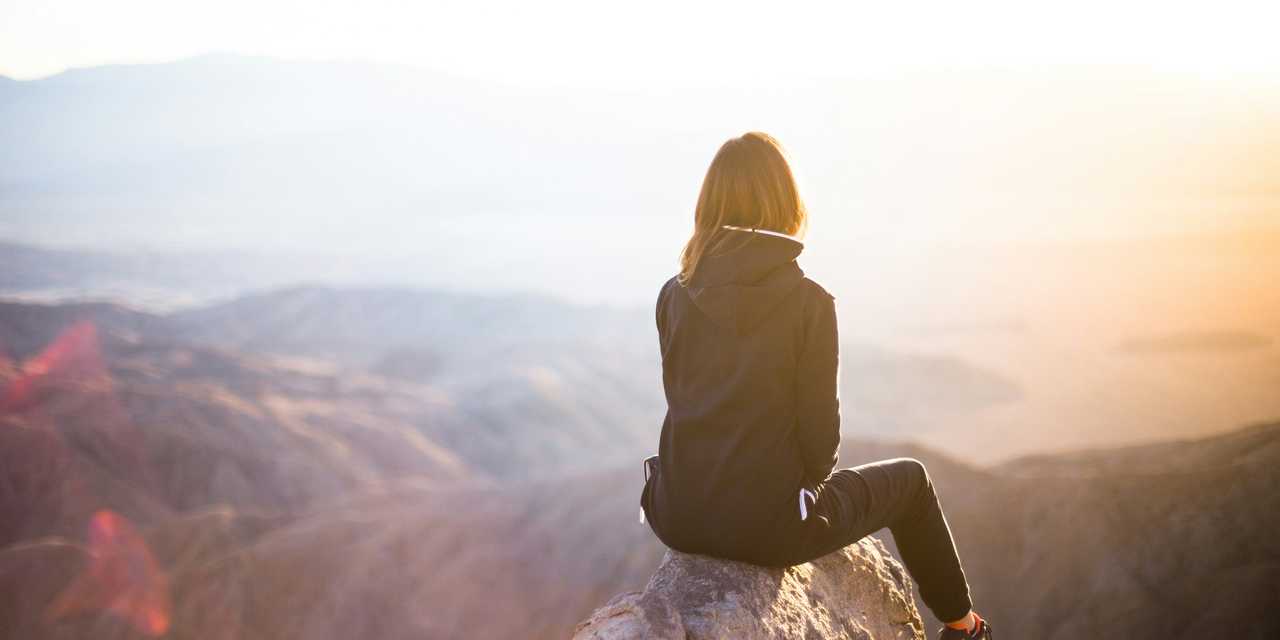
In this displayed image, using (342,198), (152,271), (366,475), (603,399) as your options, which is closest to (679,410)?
(366,475)

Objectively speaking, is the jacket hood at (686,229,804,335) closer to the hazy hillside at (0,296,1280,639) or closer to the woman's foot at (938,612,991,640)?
the woman's foot at (938,612,991,640)

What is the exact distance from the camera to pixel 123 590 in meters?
21.4

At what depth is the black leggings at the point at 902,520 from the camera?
325cm

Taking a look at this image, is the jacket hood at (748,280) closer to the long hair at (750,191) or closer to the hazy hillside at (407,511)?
the long hair at (750,191)

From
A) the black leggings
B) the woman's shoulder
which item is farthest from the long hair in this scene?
the black leggings

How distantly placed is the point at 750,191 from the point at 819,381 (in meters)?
0.67

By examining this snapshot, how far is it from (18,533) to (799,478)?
4080 centimetres

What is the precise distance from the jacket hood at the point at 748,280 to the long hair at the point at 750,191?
84 mm

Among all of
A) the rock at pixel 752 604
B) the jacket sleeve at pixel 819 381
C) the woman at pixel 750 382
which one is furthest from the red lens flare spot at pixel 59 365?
the jacket sleeve at pixel 819 381

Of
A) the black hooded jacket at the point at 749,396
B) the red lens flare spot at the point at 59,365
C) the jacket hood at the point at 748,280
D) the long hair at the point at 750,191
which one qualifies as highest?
the long hair at the point at 750,191

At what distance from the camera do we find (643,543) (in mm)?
20219

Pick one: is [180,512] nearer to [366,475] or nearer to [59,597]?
[366,475]

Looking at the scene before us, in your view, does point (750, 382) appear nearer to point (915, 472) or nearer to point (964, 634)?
point (915, 472)

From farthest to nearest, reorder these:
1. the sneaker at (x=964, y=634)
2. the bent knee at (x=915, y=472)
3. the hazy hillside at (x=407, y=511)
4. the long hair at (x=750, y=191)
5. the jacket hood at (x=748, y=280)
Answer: the hazy hillside at (x=407, y=511), the sneaker at (x=964, y=634), the bent knee at (x=915, y=472), the long hair at (x=750, y=191), the jacket hood at (x=748, y=280)
